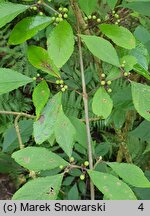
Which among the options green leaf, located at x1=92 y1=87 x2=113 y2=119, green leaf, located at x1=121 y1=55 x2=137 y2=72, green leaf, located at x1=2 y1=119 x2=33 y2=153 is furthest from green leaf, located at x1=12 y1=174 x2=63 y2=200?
green leaf, located at x1=2 y1=119 x2=33 y2=153

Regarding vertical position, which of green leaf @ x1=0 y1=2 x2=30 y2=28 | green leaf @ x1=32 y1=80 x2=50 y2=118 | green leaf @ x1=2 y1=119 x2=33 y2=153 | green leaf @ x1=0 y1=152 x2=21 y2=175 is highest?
green leaf @ x1=0 y1=2 x2=30 y2=28

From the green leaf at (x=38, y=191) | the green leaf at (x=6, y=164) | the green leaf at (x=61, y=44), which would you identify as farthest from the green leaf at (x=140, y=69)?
the green leaf at (x=6, y=164)

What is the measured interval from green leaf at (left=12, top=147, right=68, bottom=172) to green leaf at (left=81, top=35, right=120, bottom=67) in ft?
0.62

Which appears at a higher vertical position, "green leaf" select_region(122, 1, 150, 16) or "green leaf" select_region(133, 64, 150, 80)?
"green leaf" select_region(122, 1, 150, 16)

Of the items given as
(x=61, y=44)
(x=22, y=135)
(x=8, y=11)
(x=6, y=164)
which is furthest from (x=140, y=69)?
(x=6, y=164)

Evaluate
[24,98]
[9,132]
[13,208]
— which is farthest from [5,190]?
[13,208]

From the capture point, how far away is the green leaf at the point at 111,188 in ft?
1.83

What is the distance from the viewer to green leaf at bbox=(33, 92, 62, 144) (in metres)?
0.62

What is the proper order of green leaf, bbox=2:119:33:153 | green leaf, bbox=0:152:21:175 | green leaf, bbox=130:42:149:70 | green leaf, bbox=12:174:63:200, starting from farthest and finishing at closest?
green leaf, bbox=0:152:21:175, green leaf, bbox=2:119:33:153, green leaf, bbox=130:42:149:70, green leaf, bbox=12:174:63:200

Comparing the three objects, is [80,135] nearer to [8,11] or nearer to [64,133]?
[64,133]

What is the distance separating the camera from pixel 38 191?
555 millimetres

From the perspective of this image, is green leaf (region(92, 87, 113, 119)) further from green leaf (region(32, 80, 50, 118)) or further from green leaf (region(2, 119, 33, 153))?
green leaf (region(2, 119, 33, 153))

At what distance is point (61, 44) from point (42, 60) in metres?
0.05

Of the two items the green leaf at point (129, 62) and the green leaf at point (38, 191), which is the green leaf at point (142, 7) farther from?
the green leaf at point (38, 191)
